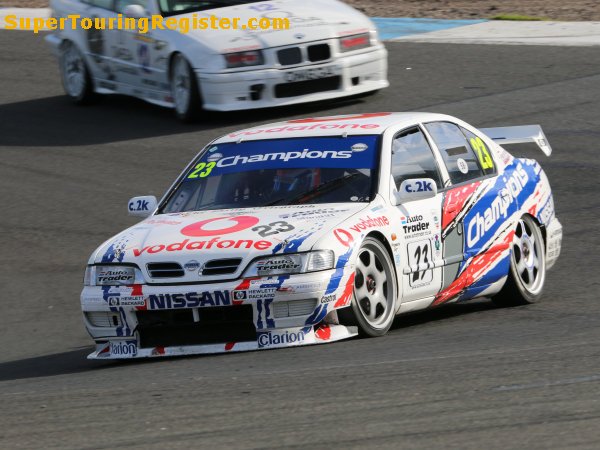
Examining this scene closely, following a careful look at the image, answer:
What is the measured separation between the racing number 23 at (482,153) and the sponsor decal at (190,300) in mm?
2589

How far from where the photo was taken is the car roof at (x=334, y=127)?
8.76 metres

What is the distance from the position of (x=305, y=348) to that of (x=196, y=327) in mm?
599

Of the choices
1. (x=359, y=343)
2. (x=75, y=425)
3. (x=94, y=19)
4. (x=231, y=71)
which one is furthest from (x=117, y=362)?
(x=94, y=19)

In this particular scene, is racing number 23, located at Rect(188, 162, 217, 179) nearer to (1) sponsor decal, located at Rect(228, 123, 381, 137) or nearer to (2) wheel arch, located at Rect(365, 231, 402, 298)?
(1) sponsor decal, located at Rect(228, 123, 381, 137)

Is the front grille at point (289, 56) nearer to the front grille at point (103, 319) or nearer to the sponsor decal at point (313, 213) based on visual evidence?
the sponsor decal at point (313, 213)

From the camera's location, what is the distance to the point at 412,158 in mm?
8703

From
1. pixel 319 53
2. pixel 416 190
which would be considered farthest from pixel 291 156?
pixel 319 53

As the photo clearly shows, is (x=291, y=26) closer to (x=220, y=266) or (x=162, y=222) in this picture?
(x=162, y=222)

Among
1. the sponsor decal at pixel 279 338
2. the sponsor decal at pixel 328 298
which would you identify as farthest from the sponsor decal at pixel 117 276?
the sponsor decal at pixel 328 298

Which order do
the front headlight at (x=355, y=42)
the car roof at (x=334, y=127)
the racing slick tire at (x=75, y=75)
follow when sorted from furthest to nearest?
the racing slick tire at (x=75, y=75)
the front headlight at (x=355, y=42)
the car roof at (x=334, y=127)

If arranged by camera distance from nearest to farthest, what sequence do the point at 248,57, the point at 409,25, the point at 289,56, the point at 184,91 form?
the point at 248,57 → the point at 289,56 → the point at 184,91 → the point at 409,25

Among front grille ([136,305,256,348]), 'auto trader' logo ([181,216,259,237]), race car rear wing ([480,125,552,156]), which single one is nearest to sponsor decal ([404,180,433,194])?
'auto trader' logo ([181,216,259,237])

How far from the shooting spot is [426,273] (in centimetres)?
837

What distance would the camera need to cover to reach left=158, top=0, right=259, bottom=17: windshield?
15578 millimetres
